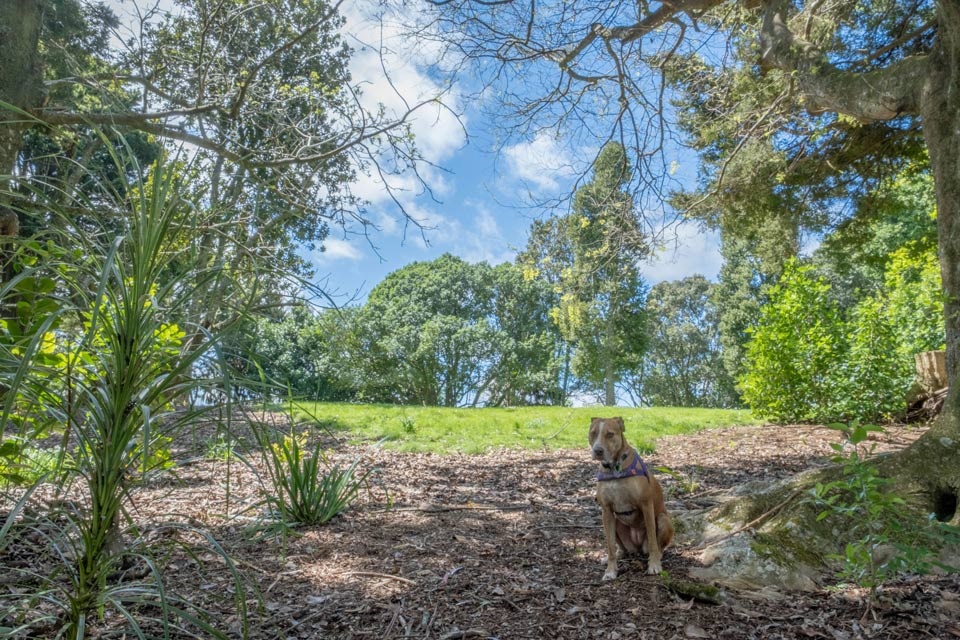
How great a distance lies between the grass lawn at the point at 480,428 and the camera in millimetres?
8734

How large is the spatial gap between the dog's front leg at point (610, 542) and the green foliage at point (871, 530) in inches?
41.9

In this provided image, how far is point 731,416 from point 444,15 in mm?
10173

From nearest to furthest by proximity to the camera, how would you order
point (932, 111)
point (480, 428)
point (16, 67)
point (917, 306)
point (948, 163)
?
1. point (16, 67)
2. point (948, 163)
3. point (932, 111)
4. point (480, 428)
5. point (917, 306)

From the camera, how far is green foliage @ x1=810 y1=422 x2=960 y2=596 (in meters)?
2.45

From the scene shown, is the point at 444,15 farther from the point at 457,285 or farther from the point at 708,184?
the point at 457,285

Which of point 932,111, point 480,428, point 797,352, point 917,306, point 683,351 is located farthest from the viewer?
point 683,351

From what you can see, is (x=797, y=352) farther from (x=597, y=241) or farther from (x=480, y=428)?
(x=480, y=428)

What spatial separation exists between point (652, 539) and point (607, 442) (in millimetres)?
614

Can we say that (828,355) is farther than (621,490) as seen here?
Yes

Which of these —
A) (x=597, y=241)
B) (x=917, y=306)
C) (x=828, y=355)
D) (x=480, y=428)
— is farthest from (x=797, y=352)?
(x=480, y=428)

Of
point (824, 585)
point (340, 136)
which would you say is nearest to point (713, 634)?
point (824, 585)

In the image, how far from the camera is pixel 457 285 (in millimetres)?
29359

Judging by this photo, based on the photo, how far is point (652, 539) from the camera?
320 cm

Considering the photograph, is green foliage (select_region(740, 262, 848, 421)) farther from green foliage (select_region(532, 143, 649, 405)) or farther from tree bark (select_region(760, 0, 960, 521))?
tree bark (select_region(760, 0, 960, 521))
